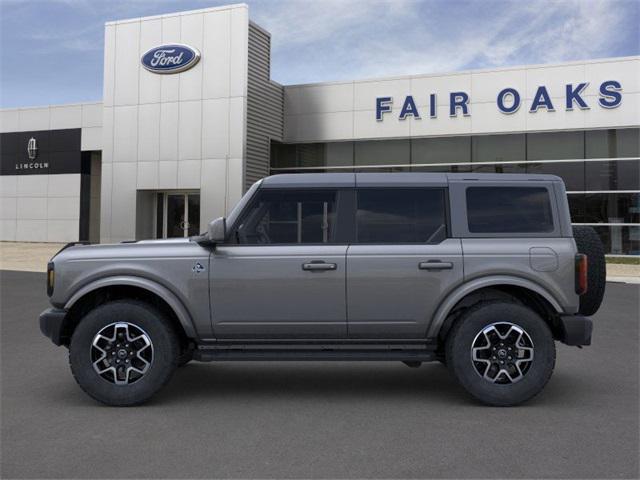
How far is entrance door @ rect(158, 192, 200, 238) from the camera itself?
25422 millimetres

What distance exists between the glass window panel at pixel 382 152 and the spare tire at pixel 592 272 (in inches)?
783

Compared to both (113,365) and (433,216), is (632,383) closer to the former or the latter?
(433,216)

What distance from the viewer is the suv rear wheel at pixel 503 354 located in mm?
5090

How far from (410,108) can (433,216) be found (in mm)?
20115

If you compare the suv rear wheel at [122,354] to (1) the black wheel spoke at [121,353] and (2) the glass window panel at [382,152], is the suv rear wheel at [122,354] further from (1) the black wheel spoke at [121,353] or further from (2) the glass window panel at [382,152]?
(2) the glass window panel at [382,152]

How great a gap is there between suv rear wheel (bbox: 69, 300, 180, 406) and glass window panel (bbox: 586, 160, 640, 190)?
21295mm

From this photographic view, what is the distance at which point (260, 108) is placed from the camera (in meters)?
24.5

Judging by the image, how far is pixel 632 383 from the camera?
596cm

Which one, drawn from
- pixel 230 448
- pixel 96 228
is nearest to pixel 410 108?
pixel 96 228

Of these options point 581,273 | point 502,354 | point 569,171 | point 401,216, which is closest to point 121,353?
point 401,216

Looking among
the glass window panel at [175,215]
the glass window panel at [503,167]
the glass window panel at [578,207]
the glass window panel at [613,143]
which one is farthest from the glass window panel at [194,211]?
the glass window panel at [613,143]

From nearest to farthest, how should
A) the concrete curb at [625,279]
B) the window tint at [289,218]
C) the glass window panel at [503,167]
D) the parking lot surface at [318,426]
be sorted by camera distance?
the parking lot surface at [318,426] → the window tint at [289,218] → the concrete curb at [625,279] → the glass window panel at [503,167]

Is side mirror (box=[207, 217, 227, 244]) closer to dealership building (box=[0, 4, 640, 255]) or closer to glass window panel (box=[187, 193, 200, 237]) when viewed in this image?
dealership building (box=[0, 4, 640, 255])

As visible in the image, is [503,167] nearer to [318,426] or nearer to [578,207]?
[578,207]
